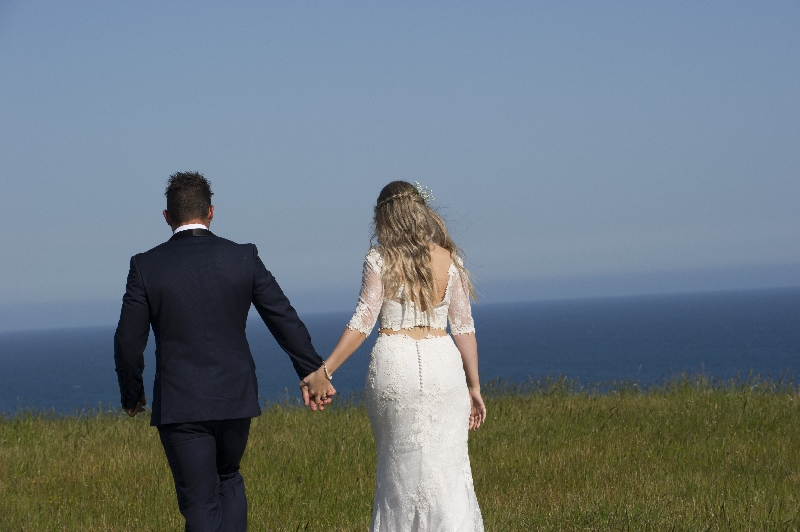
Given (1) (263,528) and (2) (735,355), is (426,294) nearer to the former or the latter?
(1) (263,528)

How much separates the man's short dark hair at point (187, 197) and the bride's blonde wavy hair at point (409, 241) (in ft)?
3.92

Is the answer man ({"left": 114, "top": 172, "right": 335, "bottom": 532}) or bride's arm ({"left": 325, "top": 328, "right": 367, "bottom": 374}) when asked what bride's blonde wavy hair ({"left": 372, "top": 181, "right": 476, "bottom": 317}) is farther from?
man ({"left": 114, "top": 172, "right": 335, "bottom": 532})

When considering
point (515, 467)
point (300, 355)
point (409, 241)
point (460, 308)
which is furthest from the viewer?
point (515, 467)

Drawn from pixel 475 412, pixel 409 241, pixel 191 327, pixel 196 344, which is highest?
pixel 409 241

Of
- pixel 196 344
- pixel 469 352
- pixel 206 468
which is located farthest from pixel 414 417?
pixel 196 344

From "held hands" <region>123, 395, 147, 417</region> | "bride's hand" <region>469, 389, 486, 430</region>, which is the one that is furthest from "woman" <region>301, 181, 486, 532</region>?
"held hands" <region>123, 395, 147, 417</region>

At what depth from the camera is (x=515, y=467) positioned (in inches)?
349

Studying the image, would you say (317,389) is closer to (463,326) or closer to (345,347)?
(345,347)

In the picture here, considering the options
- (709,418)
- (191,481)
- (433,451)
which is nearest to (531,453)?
(709,418)

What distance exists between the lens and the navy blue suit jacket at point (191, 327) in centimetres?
527

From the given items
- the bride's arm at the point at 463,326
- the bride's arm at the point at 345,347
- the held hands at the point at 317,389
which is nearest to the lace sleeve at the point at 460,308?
the bride's arm at the point at 463,326

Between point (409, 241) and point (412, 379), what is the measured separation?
92cm

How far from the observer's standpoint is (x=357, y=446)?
32.7 ft

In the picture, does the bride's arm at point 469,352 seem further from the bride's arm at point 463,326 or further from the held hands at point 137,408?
the held hands at point 137,408
